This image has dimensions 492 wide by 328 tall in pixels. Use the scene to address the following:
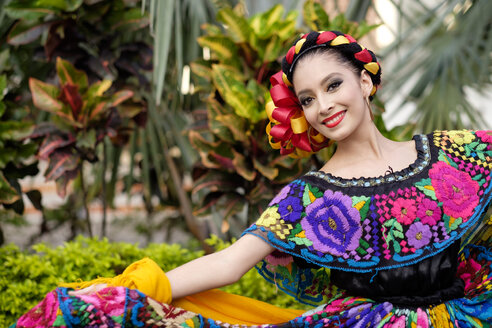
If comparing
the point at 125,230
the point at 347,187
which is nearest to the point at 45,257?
the point at 347,187

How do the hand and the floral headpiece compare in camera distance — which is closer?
the hand

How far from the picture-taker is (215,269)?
125 centimetres

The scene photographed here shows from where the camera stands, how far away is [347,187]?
1.30m

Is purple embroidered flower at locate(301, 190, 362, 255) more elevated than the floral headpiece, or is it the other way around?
the floral headpiece

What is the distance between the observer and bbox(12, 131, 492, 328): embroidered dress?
1.21 metres

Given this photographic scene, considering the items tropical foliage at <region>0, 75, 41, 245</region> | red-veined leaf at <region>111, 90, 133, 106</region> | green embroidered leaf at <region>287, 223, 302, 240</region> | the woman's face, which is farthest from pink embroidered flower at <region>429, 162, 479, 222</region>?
tropical foliage at <region>0, 75, 41, 245</region>

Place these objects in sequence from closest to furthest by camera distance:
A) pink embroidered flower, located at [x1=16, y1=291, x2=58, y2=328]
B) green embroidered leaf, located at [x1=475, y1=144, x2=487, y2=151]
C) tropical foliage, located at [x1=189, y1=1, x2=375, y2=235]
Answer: pink embroidered flower, located at [x1=16, y1=291, x2=58, y2=328] < green embroidered leaf, located at [x1=475, y1=144, x2=487, y2=151] < tropical foliage, located at [x1=189, y1=1, x2=375, y2=235]

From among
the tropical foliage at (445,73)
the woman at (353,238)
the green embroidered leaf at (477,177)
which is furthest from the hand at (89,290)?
the tropical foliage at (445,73)

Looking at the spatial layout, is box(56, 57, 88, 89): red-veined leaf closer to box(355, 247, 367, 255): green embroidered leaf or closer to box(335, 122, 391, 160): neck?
box(335, 122, 391, 160): neck

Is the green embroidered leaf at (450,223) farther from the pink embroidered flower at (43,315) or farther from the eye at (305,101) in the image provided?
the pink embroidered flower at (43,315)

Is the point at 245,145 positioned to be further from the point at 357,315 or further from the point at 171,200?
the point at 171,200

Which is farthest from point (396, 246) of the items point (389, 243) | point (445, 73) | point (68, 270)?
point (445, 73)

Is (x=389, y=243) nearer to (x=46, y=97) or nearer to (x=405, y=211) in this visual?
(x=405, y=211)

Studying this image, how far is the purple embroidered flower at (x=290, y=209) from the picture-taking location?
1308mm
